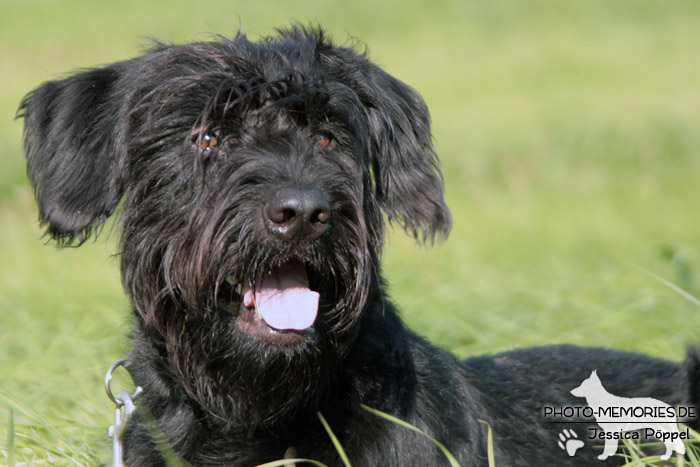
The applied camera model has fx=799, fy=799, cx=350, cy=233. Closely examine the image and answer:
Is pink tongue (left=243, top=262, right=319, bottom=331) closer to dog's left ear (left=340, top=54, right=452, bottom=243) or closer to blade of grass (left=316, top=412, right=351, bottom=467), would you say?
blade of grass (left=316, top=412, right=351, bottom=467)

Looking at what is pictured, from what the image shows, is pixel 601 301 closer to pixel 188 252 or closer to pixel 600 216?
pixel 600 216

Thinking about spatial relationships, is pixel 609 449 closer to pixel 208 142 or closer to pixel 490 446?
pixel 490 446

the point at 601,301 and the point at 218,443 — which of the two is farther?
the point at 601,301

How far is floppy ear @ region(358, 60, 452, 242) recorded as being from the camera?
338 cm

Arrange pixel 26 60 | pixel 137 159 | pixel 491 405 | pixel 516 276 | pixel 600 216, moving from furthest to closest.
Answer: pixel 26 60 < pixel 600 216 < pixel 516 276 < pixel 491 405 < pixel 137 159

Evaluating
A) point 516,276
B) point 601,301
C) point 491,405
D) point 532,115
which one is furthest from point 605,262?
point 532,115

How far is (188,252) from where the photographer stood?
291 cm

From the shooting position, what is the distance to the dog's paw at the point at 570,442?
374 cm

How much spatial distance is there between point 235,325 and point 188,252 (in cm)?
32

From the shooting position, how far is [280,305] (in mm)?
2859

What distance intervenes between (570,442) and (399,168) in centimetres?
154

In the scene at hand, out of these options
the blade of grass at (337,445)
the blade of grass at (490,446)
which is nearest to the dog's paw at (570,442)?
the blade of grass at (490,446)

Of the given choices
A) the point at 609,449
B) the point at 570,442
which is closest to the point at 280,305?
the point at 570,442

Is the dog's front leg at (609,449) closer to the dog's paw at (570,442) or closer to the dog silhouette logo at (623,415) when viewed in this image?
the dog silhouette logo at (623,415)
